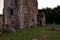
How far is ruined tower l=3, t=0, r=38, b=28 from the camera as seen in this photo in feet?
120

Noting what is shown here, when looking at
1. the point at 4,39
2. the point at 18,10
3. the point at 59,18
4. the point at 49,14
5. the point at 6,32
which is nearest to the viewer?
the point at 4,39

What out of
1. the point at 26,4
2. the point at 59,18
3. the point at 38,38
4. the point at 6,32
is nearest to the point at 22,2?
the point at 26,4

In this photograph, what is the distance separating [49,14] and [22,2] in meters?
27.8

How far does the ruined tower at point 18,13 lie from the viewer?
3644 cm

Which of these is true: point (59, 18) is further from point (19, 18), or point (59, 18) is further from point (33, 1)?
point (19, 18)

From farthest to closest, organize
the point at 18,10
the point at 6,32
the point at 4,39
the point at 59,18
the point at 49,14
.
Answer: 1. the point at 49,14
2. the point at 59,18
3. the point at 18,10
4. the point at 6,32
5. the point at 4,39

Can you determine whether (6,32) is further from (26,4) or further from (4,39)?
(26,4)

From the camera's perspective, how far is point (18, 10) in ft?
119

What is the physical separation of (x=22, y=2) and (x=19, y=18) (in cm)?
314

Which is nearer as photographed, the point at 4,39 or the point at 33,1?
the point at 4,39

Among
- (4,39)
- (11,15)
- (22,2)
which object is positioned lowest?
(4,39)

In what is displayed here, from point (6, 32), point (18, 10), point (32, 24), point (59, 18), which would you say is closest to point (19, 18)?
point (18, 10)

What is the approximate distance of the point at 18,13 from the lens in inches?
1435

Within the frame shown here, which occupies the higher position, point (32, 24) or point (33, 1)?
point (33, 1)
